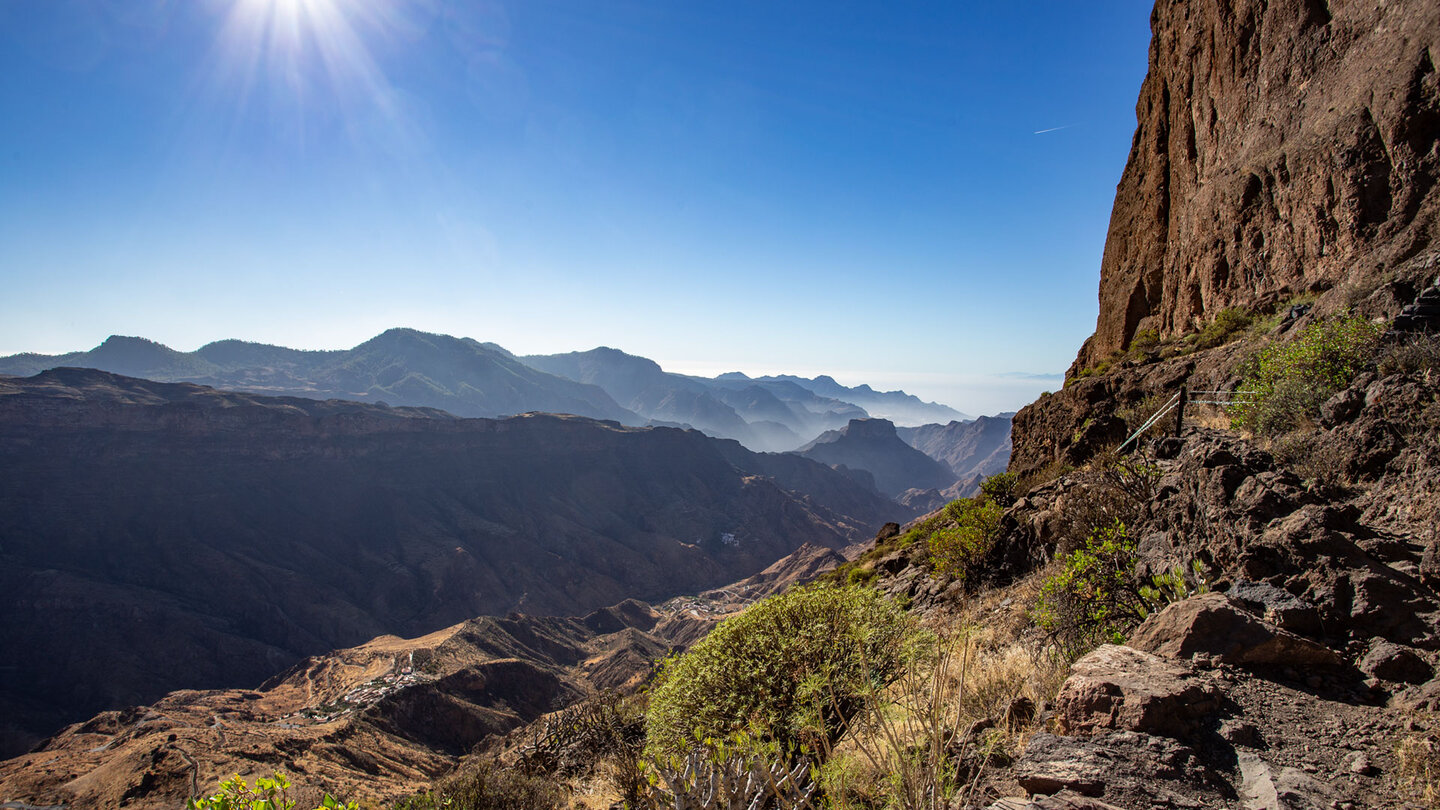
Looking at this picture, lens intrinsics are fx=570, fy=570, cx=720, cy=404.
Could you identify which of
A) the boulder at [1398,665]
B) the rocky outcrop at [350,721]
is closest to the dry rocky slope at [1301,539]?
the boulder at [1398,665]

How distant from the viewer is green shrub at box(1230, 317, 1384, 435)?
22.1 feet

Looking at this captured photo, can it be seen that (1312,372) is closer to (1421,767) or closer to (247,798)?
(1421,767)

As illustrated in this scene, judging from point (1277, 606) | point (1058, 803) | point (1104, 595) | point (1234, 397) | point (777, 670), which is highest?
point (1234, 397)

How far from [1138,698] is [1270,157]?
808 inches

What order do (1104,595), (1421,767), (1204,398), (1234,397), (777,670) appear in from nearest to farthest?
(1421,767) → (1104,595) → (777,670) → (1234,397) → (1204,398)

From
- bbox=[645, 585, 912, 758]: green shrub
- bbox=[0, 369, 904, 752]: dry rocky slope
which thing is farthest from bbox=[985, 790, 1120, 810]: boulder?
bbox=[0, 369, 904, 752]: dry rocky slope

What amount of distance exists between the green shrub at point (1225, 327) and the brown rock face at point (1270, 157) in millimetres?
586

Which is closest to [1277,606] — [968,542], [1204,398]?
[968,542]

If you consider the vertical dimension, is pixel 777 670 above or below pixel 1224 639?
below

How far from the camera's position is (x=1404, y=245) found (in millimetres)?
10656

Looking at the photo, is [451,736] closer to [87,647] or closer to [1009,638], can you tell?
[1009,638]

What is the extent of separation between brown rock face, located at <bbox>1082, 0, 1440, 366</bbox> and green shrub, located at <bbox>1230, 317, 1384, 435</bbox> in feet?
18.6

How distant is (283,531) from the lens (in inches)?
3268

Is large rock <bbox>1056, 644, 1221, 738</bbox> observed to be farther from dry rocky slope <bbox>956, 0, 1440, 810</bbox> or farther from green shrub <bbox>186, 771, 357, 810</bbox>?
green shrub <bbox>186, 771, 357, 810</bbox>
